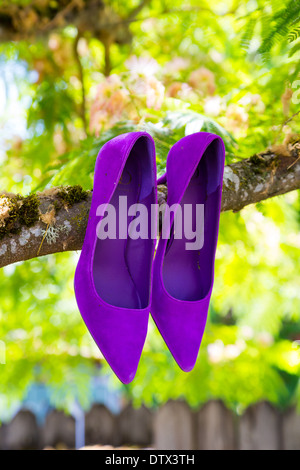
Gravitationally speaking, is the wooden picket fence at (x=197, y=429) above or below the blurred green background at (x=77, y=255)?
below

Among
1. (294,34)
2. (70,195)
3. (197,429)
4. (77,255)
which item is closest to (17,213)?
(70,195)

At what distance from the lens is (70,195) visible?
103 cm

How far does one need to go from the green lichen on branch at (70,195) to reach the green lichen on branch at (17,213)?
0.20 feet

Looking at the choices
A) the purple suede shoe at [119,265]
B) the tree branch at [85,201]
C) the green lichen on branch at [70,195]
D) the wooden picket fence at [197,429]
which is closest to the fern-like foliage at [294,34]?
the tree branch at [85,201]

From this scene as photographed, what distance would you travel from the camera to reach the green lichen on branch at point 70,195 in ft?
3.35

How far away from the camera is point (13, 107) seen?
2953 mm

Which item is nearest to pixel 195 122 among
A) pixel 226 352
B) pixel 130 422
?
pixel 226 352

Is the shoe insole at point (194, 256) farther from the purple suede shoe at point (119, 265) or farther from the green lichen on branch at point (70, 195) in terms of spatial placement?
the green lichen on branch at point (70, 195)

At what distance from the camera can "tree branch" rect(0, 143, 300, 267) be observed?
3.12 feet

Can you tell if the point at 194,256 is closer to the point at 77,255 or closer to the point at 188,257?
the point at 188,257

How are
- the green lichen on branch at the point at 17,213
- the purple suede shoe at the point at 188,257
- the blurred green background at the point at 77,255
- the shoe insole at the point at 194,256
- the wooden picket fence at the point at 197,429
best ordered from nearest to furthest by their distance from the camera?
the green lichen on branch at the point at 17,213 < the purple suede shoe at the point at 188,257 < the shoe insole at the point at 194,256 < the blurred green background at the point at 77,255 < the wooden picket fence at the point at 197,429

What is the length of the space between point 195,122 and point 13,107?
1962mm

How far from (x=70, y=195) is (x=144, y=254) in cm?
26

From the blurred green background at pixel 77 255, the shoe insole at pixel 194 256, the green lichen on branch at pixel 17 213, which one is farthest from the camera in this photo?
the blurred green background at pixel 77 255
